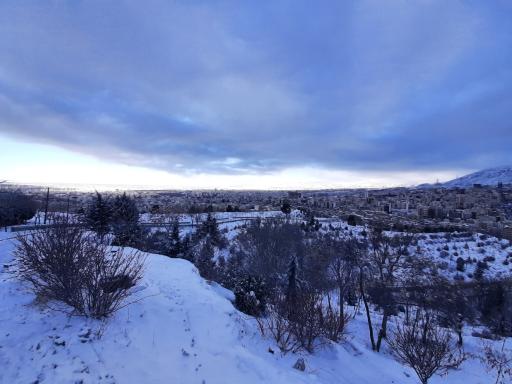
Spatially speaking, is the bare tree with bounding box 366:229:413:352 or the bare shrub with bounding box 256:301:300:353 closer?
the bare shrub with bounding box 256:301:300:353

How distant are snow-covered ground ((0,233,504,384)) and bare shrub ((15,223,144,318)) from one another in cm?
33

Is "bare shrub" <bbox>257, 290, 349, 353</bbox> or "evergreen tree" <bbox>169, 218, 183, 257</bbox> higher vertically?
"bare shrub" <bbox>257, 290, 349, 353</bbox>

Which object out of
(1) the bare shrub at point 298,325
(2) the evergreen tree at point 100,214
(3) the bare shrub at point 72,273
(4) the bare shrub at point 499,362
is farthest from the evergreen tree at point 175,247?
(4) the bare shrub at point 499,362

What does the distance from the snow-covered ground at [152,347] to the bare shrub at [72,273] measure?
0.33 meters

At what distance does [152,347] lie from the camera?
6.17 m

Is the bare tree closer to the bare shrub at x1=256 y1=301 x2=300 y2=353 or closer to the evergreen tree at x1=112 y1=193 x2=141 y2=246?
the bare shrub at x1=256 y1=301 x2=300 y2=353

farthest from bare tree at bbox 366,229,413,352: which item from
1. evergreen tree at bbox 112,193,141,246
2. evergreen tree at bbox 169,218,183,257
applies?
evergreen tree at bbox 112,193,141,246

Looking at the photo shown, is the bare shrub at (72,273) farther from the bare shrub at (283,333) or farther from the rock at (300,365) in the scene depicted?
the rock at (300,365)

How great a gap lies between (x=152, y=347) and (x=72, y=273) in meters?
2.29

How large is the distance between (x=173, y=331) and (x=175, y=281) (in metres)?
4.00

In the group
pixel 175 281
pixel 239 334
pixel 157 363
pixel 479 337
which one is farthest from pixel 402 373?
pixel 479 337

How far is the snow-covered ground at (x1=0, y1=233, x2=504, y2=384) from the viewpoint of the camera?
16.6 ft

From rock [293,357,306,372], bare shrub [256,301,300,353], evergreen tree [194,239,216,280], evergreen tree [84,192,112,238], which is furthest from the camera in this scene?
evergreen tree [84,192,112,238]

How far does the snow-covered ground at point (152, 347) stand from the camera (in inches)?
199
